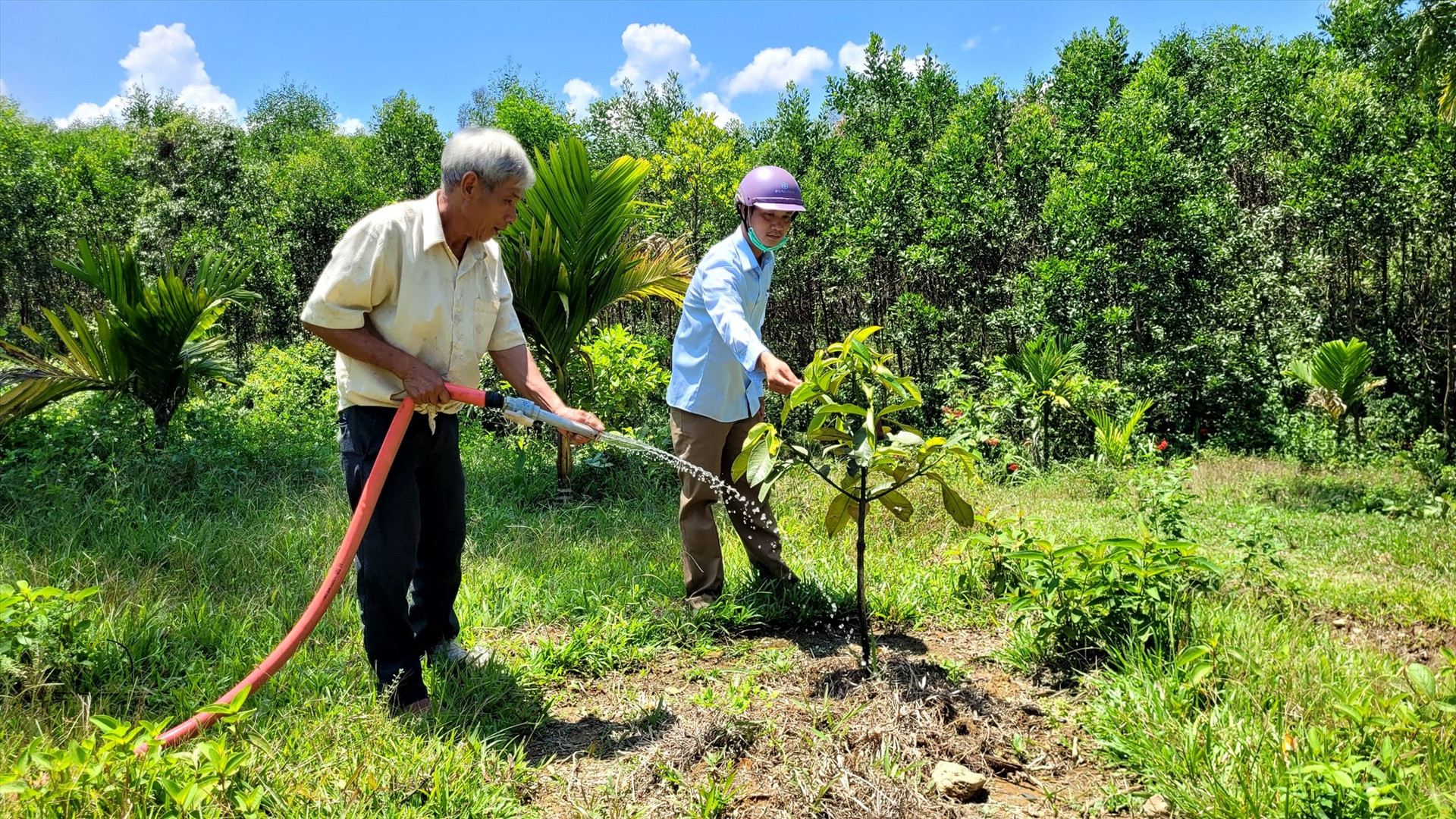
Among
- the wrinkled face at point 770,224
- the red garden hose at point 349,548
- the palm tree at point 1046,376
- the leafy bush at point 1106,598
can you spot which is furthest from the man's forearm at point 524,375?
the palm tree at point 1046,376

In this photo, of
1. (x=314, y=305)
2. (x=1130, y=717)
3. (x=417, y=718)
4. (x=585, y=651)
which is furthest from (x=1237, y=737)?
(x=314, y=305)

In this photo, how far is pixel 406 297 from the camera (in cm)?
254

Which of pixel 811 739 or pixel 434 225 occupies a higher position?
pixel 434 225

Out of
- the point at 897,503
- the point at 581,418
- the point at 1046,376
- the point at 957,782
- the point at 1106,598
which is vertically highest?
the point at 1046,376

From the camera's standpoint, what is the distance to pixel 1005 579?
12.5 feet

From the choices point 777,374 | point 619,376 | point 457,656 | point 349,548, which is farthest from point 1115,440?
point 349,548

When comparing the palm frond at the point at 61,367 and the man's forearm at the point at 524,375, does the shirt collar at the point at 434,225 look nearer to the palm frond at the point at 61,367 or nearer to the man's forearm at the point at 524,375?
the man's forearm at the point at 524,375

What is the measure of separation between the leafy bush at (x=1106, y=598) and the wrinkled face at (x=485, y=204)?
2.13 meters

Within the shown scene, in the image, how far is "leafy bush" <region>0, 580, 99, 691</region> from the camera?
8.60 ft

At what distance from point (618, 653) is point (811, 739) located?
95 cm

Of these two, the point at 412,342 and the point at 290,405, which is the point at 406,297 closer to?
the point at 412,342

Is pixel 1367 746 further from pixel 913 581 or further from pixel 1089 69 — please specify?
pixel 1089 69

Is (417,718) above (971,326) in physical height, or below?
below

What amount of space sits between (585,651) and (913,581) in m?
1.58
